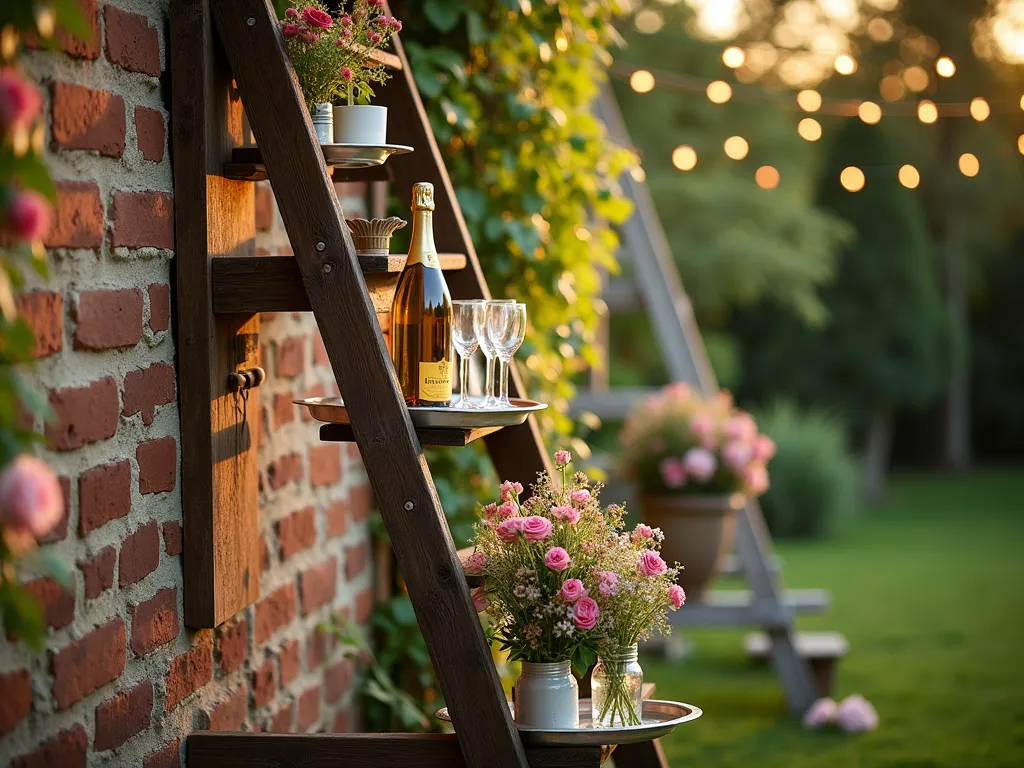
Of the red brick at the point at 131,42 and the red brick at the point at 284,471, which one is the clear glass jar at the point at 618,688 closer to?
the red brick at the point at 284,471

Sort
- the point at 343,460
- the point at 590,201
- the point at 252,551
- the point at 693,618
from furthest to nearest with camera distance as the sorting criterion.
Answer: the point at 693,618 → the point at 590,201 → the point at 343,460 → the point at 252,551

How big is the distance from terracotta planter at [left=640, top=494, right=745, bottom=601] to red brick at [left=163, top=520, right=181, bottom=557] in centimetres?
281

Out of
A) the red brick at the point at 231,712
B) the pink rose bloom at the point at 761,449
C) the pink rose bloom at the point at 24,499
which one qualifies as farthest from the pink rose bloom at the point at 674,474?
the pink rose bloom at the point at 24,499

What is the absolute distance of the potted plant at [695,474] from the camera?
175 inches

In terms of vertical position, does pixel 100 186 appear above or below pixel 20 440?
above

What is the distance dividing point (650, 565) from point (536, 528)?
17 centimetres

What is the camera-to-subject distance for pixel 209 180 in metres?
1.81

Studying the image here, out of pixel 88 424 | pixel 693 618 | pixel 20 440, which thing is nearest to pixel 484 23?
pixel 88 424

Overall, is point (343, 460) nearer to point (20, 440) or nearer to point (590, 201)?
point (590, 201)

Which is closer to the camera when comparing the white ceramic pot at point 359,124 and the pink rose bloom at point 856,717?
the white ceramic pot at point 359,124

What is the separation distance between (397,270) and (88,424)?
0.50 m

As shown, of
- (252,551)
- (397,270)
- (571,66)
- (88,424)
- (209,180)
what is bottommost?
(252,551)

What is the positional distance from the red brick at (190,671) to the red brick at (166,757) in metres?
0.05

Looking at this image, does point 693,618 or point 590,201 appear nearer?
point 590,201
